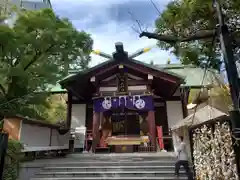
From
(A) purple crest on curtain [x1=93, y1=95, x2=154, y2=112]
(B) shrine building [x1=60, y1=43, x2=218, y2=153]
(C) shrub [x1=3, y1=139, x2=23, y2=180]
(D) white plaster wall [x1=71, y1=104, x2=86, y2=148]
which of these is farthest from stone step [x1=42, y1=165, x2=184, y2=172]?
(D) white plaster wall [x1=71, y1=104, x2=86, y2=148]

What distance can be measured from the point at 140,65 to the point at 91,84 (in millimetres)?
3309

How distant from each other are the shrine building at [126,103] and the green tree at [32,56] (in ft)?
7.12

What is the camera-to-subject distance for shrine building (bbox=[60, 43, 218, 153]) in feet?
37.8

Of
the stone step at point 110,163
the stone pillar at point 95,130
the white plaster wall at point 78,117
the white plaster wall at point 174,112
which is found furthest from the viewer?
the white plaster wall at point 78,117

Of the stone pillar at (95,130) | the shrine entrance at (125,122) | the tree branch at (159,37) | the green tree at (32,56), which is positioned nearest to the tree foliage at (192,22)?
the tree branch at (159,37)

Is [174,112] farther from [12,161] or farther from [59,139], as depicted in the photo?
[12,161]

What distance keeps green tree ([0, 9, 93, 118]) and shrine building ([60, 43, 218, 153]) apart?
2.17m

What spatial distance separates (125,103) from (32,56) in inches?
209

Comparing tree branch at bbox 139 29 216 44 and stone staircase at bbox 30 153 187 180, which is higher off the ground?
tree branch at bbox 139 29 216 44

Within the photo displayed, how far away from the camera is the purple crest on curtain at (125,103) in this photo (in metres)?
11.5

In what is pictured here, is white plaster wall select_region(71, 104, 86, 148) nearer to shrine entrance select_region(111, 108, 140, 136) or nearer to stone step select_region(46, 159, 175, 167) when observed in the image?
shrine entrance select_region(111, 108, 140, 136)

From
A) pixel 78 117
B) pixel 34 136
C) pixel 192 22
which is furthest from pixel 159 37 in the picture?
pixel 78 117

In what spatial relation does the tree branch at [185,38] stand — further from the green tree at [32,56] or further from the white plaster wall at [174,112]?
the white plaster wall at [174,112]

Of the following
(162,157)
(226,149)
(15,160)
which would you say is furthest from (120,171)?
(226,149)
